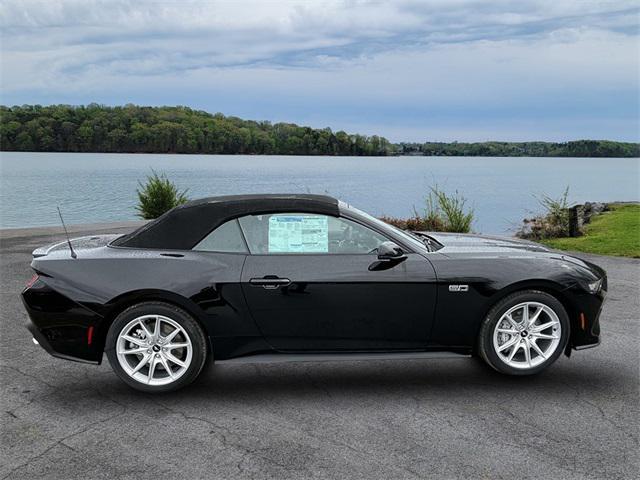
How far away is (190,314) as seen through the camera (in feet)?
16.3

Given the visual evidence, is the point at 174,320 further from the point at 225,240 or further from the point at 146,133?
the point at 146,133

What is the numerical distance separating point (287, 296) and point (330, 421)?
97cm

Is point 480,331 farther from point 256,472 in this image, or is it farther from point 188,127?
point 188,127

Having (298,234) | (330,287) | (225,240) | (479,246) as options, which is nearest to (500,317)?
(479,246)

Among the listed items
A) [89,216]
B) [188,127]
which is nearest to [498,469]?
[89,216]

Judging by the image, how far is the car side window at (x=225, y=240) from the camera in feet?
16.6

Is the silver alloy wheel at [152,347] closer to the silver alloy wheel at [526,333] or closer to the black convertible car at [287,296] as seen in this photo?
the black convertible car at [287,296]

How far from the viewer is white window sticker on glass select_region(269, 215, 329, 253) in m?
5.09

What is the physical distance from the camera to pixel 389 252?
4980 millimetres

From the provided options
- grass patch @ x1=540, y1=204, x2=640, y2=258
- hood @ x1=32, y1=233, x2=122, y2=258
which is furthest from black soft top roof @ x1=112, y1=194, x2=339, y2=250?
grass patch @ x1=540, y1=204, x2=640, y2=258

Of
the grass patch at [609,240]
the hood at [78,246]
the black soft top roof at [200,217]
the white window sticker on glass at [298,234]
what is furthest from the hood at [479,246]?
the grass patch at [609,240]

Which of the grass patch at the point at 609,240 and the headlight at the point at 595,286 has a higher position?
the headlight at the point at 595,286

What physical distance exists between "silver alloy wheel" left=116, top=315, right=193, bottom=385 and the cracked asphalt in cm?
19

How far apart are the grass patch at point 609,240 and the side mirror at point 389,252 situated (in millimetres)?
9245
